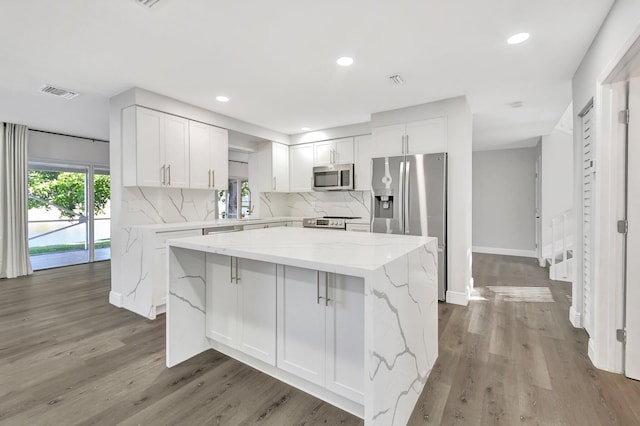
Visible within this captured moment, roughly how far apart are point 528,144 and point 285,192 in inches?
201

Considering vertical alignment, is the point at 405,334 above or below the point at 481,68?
below

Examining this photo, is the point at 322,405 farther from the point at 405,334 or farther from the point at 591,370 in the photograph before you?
the point at 591,370

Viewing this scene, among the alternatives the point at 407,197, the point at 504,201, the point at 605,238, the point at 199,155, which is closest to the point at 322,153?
the point at 407,197

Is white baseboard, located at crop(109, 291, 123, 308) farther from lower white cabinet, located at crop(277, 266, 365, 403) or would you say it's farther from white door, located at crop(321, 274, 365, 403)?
white door, located at crop(321, 274, 365, 403)

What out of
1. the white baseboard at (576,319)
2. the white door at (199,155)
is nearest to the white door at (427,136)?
the white baseboard at (576,319)

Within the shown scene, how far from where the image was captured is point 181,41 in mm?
2297

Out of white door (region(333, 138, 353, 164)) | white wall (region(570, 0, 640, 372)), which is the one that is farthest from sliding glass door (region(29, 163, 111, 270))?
white wall (region(570, 0, 640, 372))

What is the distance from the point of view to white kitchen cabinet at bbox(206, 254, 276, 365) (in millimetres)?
1982

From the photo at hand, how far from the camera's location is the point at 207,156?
407 centimetres

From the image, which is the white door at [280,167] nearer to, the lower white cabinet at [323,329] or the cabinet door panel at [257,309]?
the cabinet door panel at [257,309]

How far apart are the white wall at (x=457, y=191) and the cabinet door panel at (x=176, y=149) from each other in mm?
3051

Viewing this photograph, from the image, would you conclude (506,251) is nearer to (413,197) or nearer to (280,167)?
(413,197)

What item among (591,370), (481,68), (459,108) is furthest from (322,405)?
(459,108)

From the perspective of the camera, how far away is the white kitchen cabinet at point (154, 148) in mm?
3271
